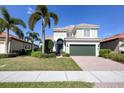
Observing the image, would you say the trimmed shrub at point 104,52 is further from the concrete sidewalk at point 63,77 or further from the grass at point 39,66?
the concrete sidewalk at point 63,77

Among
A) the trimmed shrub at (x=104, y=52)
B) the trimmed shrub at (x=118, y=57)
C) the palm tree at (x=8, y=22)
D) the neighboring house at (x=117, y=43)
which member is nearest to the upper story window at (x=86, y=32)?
the neighboring house at (x=117, y=43)

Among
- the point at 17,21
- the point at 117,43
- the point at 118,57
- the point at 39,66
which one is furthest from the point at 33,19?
the point at 117,43

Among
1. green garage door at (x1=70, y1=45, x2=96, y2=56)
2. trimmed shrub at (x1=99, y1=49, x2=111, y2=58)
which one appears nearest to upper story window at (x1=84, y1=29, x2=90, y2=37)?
green garage door at (x1=70, y1=45, x2=96, y2=56)

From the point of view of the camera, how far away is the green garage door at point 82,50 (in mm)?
26938

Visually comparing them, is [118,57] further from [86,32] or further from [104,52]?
[86,32]

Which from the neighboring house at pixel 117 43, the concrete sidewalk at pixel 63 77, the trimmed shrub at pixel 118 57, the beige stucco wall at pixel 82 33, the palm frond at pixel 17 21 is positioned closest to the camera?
the concrete sidewalk at pixel 63 77

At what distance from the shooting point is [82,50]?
89.0ft

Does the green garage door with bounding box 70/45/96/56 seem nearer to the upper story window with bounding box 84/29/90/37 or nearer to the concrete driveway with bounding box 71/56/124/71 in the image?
the upper story window with bounding box 84/29/90/37

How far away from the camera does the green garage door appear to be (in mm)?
26938

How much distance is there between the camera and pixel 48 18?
2234 centimetres

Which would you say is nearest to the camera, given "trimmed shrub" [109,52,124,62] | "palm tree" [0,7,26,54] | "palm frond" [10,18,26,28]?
"trimmed shrub" [109,52,124,62]
